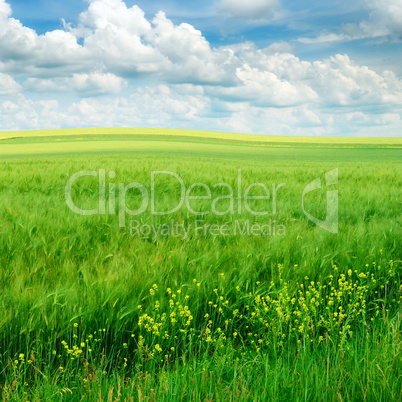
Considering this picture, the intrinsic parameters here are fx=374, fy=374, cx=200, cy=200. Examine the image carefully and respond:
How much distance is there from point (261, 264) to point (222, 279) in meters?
0.53

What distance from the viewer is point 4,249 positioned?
10.5ft

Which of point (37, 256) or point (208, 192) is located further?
point (208, 192)

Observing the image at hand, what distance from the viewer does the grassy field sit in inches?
68.0

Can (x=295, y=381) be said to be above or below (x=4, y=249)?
below

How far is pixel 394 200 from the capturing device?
20.0 feet

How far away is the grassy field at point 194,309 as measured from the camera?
1.73 meters

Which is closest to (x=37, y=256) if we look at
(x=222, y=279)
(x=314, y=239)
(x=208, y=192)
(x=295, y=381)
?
(x=222, y=279)

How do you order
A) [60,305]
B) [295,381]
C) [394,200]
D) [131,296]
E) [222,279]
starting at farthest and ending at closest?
[394,200] < [222,279] < [131,296] < [60,305] < [295,381]

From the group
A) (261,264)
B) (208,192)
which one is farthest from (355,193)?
(261,264)

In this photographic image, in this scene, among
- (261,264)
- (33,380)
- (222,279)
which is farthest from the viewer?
(261,264)

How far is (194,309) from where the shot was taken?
2467 mm

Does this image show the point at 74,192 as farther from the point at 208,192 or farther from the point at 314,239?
the point at 314,239

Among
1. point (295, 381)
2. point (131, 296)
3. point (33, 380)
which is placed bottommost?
point (33, 380)

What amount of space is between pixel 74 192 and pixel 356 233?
4522mm
